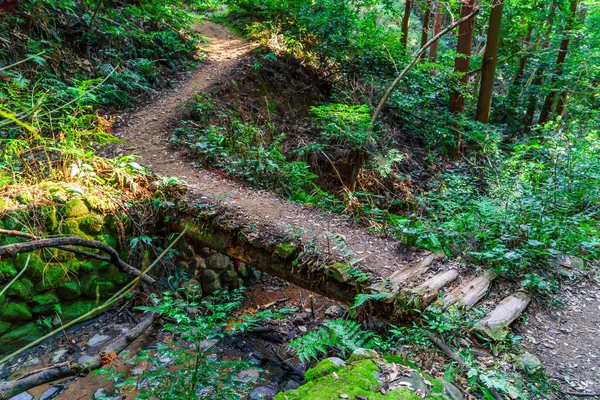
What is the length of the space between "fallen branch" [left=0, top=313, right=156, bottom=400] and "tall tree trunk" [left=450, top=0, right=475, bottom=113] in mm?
9031

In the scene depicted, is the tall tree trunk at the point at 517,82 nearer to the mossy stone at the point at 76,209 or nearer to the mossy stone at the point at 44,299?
the mossy stone at the point at 76,209

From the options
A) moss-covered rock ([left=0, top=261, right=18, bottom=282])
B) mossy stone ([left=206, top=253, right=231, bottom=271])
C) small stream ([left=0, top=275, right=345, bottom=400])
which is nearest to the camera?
small stream ([left=0, top=275, right=345, bottom=400])

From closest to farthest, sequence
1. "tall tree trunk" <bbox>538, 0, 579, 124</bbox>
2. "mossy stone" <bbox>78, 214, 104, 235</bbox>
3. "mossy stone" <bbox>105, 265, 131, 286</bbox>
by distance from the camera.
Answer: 1. "mossy stone" <bbox>78, 214, 104, 235</bbox>
2. "mossy stone" <bbox>105, 265, 131, 286</bbox>
3. "tall tree trunk" <bbox>538, 0, 579, 124</bbox>

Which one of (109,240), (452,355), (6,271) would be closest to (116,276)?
(109,240)

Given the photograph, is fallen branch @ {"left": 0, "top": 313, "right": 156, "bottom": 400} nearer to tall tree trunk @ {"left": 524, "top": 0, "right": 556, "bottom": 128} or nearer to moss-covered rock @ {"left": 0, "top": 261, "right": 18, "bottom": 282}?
moss-covered rock @ {"left": 0, "top": 261, "right": 18, "bottom": 282}

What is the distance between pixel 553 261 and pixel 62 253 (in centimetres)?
606

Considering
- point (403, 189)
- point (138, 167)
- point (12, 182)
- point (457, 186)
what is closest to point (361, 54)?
point (403, 189)

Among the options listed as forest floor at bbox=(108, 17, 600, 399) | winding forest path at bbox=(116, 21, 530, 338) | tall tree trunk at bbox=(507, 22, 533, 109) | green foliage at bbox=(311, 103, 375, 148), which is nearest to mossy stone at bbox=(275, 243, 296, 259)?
winding forest path at bbox=(116, 21, 530, 338)

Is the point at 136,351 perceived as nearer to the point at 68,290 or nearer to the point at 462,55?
the point at 68,290

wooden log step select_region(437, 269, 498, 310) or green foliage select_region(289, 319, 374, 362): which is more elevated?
wooden log step select_region(437, 269, 498, 310)

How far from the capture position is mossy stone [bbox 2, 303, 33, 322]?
4.45 meters

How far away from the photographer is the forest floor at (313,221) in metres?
3.23

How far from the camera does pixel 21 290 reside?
453 centimetres

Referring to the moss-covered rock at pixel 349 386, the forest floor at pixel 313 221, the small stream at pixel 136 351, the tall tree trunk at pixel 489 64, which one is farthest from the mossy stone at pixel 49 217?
the tall tree trunk at pixel 489 64
